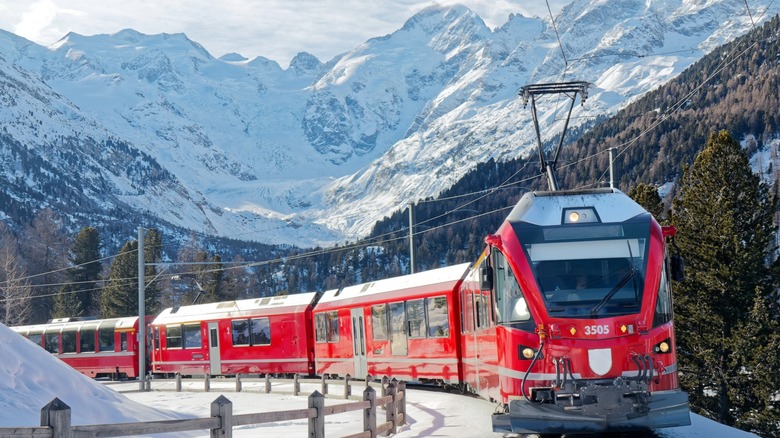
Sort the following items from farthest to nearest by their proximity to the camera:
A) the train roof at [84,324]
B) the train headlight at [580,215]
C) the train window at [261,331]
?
the train roof at [84,324], the train window at [261,331], the train headlight at [580,215]

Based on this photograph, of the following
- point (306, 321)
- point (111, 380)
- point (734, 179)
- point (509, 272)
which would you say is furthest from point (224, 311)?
point (509, 272)

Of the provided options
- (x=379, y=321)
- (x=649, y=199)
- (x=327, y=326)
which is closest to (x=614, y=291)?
(x=379, y=321)

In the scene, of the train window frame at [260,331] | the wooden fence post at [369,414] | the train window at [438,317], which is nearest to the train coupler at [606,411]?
the wooden fence post at [369,414]

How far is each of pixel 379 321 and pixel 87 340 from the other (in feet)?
95.6

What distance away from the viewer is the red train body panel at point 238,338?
3956 centimetres

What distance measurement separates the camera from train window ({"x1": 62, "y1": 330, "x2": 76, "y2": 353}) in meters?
55.8

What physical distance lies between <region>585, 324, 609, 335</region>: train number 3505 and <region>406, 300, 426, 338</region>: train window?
13.6 meters

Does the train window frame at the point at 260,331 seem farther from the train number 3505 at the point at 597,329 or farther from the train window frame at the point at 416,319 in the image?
the train number 3505 at the point at 597,329

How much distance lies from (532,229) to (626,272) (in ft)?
4.82

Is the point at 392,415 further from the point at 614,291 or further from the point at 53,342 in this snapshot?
the point at 53,342

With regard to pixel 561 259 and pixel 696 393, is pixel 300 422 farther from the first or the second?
pixel 696 393

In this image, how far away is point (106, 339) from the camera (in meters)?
54.5

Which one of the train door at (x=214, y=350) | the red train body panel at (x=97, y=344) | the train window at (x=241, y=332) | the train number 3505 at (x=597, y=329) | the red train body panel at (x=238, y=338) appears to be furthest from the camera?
the red train body panel at (x=97, y=344)

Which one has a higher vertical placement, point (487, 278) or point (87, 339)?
point (87, 339)
